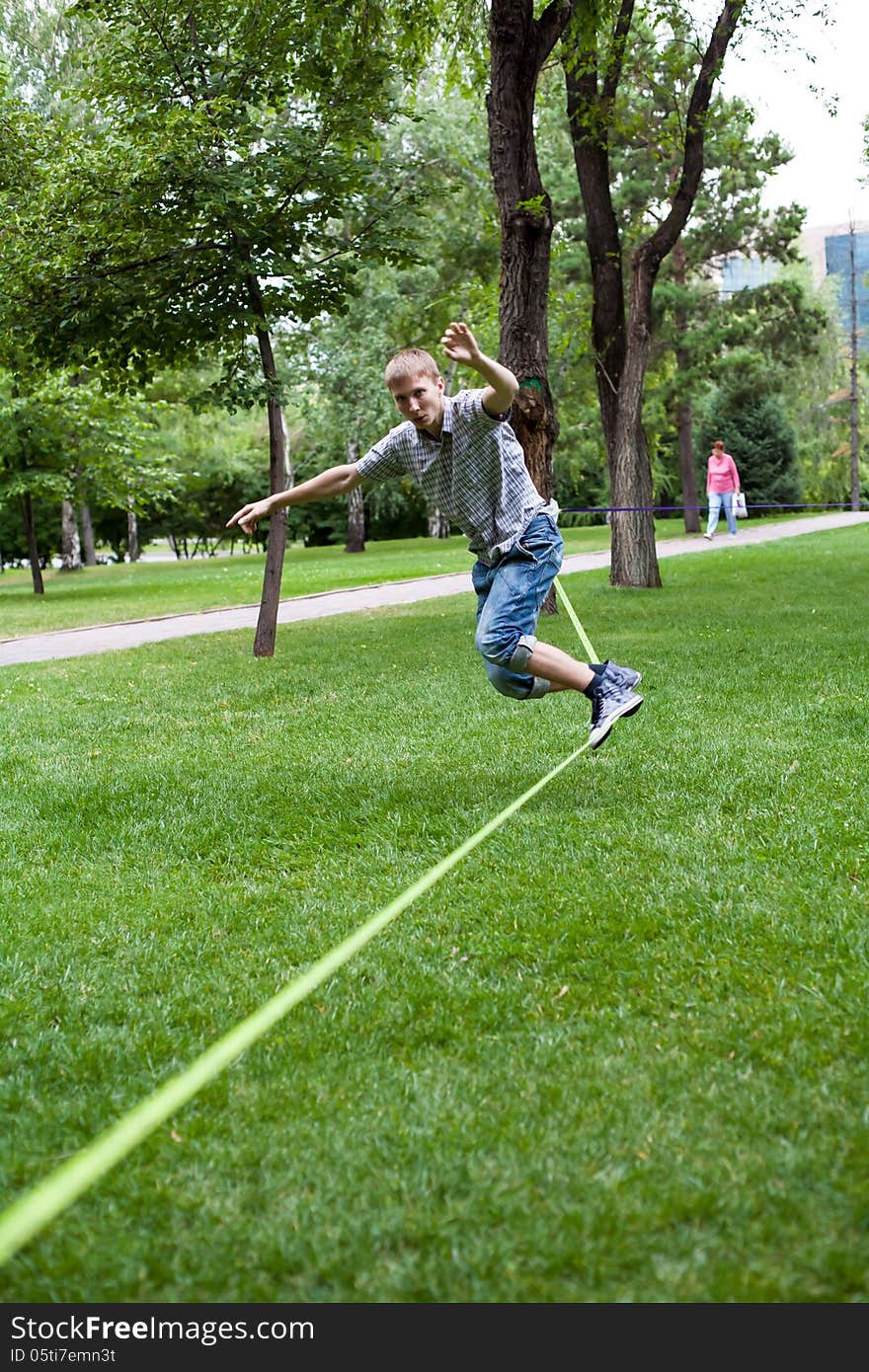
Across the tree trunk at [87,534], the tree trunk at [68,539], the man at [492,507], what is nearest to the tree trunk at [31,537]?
the tree trunk at [68,539]

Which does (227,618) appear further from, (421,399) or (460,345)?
(460,345)

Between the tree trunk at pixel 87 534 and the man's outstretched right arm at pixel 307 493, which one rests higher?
the tree trunk at pixel 87 534

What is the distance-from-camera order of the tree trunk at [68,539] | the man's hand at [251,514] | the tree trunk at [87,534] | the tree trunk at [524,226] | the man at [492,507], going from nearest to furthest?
the man at [492,507] → the man's hand at [251,514] → the tree trunk at [524,226] → the tree trunk at [68,539] → the tree trunk at [87,534]

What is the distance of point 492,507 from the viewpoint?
5801 millimetres

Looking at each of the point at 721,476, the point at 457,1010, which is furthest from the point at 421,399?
the point at 721,476

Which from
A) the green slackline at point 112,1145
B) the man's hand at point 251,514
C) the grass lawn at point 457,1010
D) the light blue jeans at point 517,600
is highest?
the man's hand at point 251,514

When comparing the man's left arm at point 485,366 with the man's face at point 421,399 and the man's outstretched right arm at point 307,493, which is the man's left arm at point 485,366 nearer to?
the man's face at point 421,399

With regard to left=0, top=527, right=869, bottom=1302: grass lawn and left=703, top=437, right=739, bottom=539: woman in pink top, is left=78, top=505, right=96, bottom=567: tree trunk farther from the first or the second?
left=0, top=527, right=869, bottom=1302: grass lawn

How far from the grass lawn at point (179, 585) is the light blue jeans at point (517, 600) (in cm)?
1241

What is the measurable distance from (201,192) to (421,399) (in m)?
5.86

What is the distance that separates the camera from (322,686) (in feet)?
32.4

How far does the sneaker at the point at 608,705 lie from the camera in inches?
229

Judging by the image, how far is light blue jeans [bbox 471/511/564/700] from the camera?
5.69 metres

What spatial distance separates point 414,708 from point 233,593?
47.5 feet
